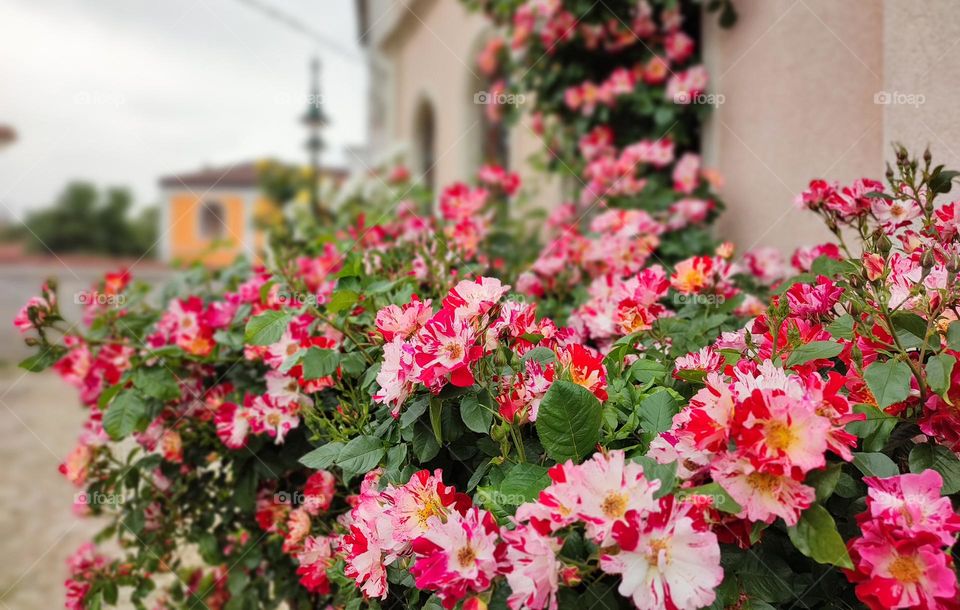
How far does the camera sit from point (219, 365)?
1643 mm

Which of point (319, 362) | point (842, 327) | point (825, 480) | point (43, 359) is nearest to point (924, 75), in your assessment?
point (842, 327)

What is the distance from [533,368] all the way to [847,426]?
1.30 feet

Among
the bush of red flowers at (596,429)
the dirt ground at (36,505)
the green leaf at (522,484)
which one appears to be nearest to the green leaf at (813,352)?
the bush of red flowers at (596,429)

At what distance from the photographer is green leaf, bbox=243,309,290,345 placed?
1.19m

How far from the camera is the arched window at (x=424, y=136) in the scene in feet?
27.1

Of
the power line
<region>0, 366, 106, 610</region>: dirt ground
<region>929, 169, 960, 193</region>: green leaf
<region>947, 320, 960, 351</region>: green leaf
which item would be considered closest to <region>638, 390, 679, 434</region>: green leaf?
<region>947, 320, 960, 351</region>: green leaf

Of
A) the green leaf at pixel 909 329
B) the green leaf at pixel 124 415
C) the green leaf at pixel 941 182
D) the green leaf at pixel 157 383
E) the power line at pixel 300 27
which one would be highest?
the power line at pixel 300 27

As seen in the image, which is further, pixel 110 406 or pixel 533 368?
pixel 110 406

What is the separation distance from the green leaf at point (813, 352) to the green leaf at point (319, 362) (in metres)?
0.74

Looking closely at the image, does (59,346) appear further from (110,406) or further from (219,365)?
(219,365)

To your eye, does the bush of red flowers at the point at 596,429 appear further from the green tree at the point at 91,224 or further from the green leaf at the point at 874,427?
the green tree at the point at 91,224

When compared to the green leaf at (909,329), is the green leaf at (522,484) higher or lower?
lower

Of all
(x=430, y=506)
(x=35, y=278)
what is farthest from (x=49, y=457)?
(x=35, y=278)

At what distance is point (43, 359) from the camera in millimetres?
1532
